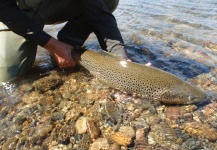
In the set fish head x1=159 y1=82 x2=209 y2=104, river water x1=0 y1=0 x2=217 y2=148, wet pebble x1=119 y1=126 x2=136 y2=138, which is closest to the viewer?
wet pebble x1=119 y1=126 x2=136 y2=138

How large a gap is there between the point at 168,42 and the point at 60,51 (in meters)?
2.10

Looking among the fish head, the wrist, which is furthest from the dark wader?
the fish head

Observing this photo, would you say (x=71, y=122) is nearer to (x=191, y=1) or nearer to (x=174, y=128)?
(x=174, y=128)

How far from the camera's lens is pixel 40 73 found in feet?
11.1

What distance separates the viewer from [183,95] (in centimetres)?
271

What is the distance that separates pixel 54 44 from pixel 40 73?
60 cm

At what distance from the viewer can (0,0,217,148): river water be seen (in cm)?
328

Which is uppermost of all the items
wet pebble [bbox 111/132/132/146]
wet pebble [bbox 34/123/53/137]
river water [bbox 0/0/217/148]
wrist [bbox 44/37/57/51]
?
wrist [bbox 44/37/57/51]

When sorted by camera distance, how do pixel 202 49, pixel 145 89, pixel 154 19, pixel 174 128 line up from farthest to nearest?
1. pixel 154 19
2. pixel 202 49
3. pixel 145 89
4. pixel 174 128

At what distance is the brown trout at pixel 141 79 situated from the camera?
272 centimetres

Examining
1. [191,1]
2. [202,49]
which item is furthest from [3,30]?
[191,1]

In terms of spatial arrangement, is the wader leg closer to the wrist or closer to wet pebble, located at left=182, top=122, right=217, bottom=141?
the wrist

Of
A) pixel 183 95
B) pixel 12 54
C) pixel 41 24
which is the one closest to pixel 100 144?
pixel 183 95

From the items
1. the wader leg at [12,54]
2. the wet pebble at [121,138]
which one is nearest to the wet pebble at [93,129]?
the wet pebble at [121,138]
